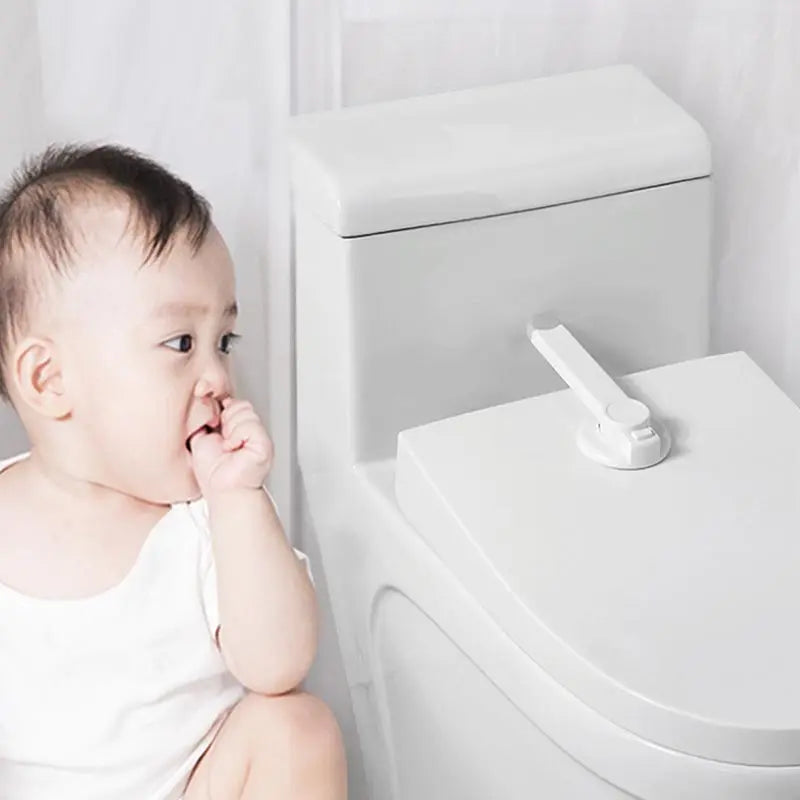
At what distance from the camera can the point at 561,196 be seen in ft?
4.34

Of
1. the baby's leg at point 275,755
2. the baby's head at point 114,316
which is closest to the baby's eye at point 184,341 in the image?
the baby's head at point 114,316

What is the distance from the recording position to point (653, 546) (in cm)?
114

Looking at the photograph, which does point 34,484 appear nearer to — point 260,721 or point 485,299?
point 260,721

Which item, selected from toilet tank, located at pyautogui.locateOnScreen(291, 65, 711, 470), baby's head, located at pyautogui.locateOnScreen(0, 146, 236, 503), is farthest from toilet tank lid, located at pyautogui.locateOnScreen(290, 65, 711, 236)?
baby's head, located at pyautogui.locateOnScreen(0, 146, 236, 503)

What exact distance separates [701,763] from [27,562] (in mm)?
498

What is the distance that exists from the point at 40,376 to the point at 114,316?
73 millimetres

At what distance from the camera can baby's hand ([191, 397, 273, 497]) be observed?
1.17m

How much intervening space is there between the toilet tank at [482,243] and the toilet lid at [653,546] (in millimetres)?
84

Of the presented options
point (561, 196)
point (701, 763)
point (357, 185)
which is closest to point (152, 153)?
point (357, 185)

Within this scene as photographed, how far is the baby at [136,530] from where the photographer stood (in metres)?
1.16

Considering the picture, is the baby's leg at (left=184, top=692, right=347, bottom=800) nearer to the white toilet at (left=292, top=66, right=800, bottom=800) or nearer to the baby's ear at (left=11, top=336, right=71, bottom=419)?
the white toilet at (left=292, top=66, right=800, bottom=800)

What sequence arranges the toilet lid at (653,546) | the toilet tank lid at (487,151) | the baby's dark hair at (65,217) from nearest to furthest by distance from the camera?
the toilet lid at (653,546) < the baby's dark hair at (65,217) < the toilet tank lid at (487,151)

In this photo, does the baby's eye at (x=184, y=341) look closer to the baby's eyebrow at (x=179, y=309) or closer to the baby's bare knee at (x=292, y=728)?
the baby's eyebrow at (x=179, y=309)

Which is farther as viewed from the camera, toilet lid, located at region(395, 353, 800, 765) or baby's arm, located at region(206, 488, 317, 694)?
baby's arm, located at region(206, 488, 317, 694)
